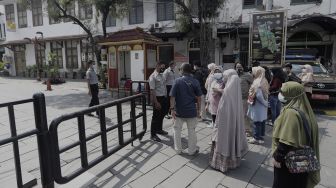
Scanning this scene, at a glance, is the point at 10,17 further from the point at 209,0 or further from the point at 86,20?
the point at 209,0

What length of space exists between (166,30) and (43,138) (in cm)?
1364

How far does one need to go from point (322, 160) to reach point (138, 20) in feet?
48.4

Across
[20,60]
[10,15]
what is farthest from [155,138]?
[10,15]

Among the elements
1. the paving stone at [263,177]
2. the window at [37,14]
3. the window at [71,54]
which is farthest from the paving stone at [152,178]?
the window at [37,14]

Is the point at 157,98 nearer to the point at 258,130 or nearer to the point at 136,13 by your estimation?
the point at 258,130

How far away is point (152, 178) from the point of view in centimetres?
377

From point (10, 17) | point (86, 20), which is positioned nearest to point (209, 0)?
point (86, 20)

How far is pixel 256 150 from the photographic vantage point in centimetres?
488

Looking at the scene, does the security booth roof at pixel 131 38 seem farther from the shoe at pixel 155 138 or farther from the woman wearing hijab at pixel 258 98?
the woman wearing hijab at pixel 258 98

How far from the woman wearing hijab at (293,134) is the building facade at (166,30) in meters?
8.79

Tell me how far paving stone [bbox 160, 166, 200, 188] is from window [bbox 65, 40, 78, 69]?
739 inches

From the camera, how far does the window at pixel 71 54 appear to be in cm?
2048

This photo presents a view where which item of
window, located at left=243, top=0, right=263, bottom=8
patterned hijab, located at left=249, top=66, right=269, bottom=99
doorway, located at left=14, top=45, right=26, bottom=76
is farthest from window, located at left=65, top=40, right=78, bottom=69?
patterned hijab, located at left=249, top=66, right=269, bottom=99

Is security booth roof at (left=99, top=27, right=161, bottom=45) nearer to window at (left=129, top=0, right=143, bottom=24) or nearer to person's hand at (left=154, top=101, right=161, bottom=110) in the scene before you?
person's hand at (left=154, top=101, right=161, bottom=110)
